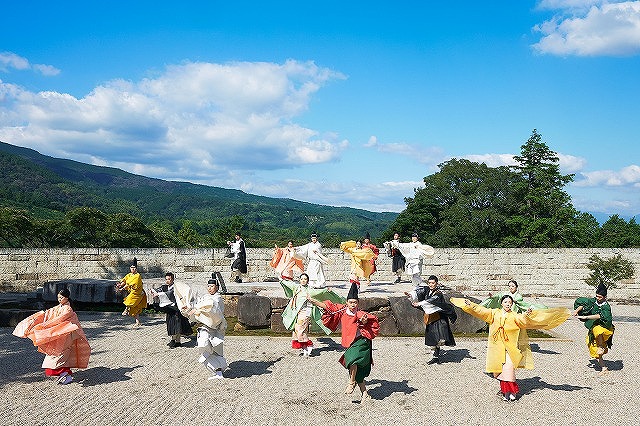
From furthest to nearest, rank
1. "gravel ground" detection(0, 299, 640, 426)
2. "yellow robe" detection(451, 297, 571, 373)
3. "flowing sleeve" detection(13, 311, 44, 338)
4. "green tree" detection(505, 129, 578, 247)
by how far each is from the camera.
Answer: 1. "green tree" detection(505, 129, 578, 247)
2. "flowing sleeve" detection(13, 311, 44, 338)
3. "yellow robe" detection(451, 297, 571, 373)
4. "gravel ground" detection(0, 299, 640, 426)

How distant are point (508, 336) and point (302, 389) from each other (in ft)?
11.8

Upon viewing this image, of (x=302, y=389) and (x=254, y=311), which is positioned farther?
(x=254, y=311)

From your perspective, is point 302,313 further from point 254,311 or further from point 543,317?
point 543,317

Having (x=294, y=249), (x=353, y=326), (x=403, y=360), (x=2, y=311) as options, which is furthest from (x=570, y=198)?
(x=2, y=311)

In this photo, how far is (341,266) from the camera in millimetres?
22797

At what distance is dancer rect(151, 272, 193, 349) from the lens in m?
11.3

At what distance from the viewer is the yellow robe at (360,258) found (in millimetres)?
16172

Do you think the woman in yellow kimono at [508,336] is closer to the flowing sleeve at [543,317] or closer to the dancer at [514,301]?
the flowing sleeve at [543,317]

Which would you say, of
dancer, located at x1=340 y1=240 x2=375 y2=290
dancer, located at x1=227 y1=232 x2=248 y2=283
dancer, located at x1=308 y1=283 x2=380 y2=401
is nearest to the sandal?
dancer, located at x1=308 y1=283 x2=380 y2=401

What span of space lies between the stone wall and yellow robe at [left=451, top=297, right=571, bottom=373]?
13723 millimetres

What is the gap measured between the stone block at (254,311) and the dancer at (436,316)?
483 centimetres

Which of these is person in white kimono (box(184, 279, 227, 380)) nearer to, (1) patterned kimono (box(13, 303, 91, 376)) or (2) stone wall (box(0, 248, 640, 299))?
(1) patterned kimono (box(13, 303, 91, 376))

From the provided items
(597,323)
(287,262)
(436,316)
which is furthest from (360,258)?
(597,323)

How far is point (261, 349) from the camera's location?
11.5 m
